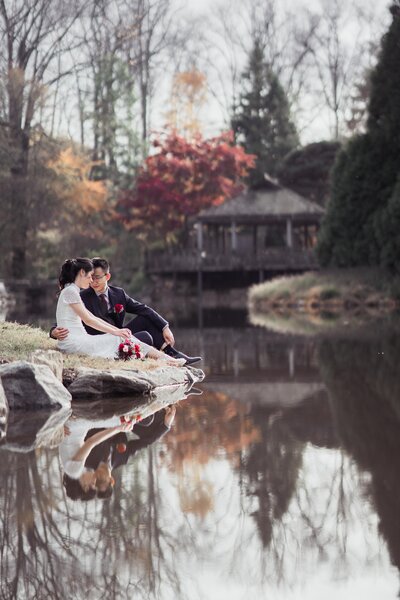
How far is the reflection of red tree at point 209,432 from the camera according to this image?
573 centimetres

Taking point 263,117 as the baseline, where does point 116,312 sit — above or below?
below

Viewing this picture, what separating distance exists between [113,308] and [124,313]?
0.14 meters

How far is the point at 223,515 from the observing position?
14.0ft

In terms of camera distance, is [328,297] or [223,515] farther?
[328,297]

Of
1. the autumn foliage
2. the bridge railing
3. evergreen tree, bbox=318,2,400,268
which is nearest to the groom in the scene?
evergreen tree, bbox=318,2,400,268

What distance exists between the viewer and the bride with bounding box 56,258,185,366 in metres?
9.82

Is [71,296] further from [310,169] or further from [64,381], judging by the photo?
[310,169]

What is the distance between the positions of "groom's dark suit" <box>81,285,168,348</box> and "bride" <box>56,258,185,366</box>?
318 millimetres

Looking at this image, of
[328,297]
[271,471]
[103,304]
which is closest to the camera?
[271,471]

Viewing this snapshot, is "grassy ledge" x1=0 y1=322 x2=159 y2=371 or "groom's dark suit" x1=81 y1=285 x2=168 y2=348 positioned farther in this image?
"groom's dark suit" x1=81 y1=285 x2=168 y2=348

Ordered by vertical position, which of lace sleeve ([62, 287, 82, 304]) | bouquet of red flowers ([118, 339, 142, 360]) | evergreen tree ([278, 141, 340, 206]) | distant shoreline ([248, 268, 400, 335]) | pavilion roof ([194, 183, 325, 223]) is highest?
evergreen tree ([278, 141, 340, 206])

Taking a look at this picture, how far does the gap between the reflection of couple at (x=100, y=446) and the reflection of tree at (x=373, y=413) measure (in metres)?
1.35

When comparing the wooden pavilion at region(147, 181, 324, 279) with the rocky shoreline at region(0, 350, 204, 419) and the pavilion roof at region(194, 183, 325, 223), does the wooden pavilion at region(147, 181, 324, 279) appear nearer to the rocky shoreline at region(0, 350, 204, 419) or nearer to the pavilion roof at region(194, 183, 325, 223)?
the pavilion roof at region(194, 183, 325, 223)

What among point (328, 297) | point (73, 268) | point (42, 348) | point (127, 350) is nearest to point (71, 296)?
point (73, 268)
